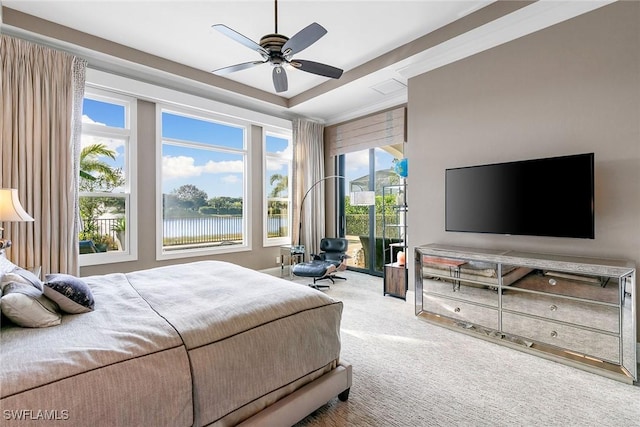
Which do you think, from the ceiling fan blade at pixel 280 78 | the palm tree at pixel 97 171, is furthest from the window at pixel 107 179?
the ceiling fan blade at pixel 280 78

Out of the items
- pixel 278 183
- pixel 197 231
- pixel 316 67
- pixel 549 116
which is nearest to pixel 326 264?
pixel 278 183

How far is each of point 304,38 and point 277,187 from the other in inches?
142

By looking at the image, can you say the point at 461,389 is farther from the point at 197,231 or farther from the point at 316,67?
the point at 197,231

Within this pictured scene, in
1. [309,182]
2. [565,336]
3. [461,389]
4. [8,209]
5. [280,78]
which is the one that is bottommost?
[461,389]

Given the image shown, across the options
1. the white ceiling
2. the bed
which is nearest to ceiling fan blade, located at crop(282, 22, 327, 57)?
the white ceiling

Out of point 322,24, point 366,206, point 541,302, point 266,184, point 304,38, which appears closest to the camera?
point 304,38

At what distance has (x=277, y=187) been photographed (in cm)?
571

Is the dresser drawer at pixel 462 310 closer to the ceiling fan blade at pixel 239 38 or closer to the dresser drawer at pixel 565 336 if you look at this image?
the dresser drawer at pixel 565 336

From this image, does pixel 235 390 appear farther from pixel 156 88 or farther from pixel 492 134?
pixel 156 88

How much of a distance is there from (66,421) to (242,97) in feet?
15.1

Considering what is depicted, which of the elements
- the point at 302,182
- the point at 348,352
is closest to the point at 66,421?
the point at 348,352

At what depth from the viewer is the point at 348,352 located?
2.58 m

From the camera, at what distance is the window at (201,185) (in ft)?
14.4

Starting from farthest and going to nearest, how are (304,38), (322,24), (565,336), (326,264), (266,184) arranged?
(266,184) → (326,264) → (322,24) → (565,336) → (304,38)
